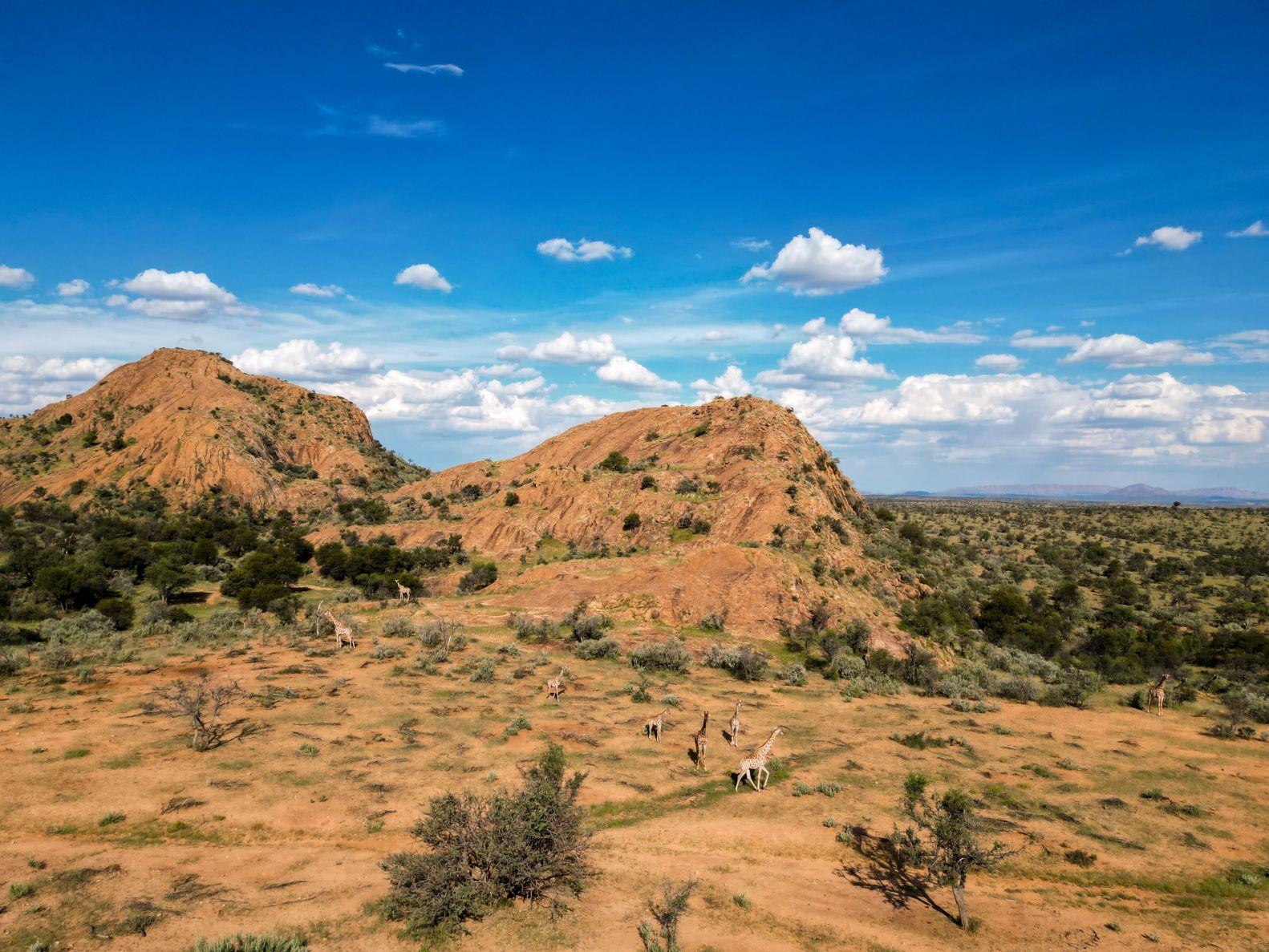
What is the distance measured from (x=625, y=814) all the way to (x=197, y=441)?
323ft

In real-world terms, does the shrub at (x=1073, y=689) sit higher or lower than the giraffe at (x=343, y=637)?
lower

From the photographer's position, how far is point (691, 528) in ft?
163

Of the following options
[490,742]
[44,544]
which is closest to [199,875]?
[490,742]

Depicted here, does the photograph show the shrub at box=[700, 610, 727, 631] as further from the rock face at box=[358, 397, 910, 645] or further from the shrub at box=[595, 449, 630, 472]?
the shrub at box=[595, 449, 630, 472]

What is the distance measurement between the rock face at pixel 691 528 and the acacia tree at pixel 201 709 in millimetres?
19443

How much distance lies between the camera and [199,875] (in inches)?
488

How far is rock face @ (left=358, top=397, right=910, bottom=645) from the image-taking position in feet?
126

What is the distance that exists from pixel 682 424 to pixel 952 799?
64695 mm

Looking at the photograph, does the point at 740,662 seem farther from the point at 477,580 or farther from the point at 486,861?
the point at 477,580

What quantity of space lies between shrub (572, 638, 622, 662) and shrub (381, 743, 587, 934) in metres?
18.1

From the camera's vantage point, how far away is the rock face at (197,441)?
284ft

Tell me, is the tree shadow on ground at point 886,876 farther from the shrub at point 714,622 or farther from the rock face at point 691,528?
the rock face at point 691,528

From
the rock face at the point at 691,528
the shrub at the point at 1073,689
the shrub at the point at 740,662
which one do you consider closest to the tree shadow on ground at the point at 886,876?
the shrub at the point at 740,662

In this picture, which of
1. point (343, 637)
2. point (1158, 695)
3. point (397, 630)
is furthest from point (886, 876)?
point (397, 630)
